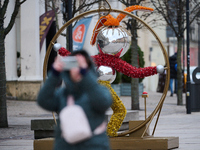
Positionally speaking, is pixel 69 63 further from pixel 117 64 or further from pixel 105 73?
pixel 117 64

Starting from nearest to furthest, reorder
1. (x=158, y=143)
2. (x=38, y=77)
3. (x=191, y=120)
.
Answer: (x=158, y=143), (x=191, y=120), (x=38, y=77)

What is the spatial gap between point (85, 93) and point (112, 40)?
392 cm

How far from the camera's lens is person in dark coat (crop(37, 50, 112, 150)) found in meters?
3.88

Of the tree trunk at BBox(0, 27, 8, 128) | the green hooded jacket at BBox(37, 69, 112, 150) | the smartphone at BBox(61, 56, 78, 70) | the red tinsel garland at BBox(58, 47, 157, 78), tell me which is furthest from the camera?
the tree trunk at BBox(0, 27, 8, 128)

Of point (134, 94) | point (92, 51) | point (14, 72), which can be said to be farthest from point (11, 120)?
point (92, 51)

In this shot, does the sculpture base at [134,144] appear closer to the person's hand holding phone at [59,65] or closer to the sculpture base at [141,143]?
the sculpture base at [141,143]

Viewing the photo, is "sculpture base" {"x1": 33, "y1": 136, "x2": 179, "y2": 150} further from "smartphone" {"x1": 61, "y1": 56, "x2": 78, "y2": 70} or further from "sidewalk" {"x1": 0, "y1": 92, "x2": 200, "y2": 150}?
"smartphone" {"x1": 61, "y1": 56, "x2": 78, "y2": 70}

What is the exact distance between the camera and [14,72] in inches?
914

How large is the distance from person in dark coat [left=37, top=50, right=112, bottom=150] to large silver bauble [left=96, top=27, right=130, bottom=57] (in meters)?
3.77

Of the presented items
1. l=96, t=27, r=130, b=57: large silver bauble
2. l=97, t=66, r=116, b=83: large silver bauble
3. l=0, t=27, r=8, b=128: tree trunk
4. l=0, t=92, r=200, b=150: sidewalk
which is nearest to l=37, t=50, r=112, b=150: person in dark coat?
l=97, t=66, r=116, b=83: large silver bauble

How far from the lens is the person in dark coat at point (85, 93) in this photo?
388cm

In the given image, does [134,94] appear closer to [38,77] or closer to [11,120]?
[11,120]

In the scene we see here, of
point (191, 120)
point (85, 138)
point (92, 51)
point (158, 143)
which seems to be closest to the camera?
point (85, 138)

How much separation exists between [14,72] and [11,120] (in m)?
9.25
